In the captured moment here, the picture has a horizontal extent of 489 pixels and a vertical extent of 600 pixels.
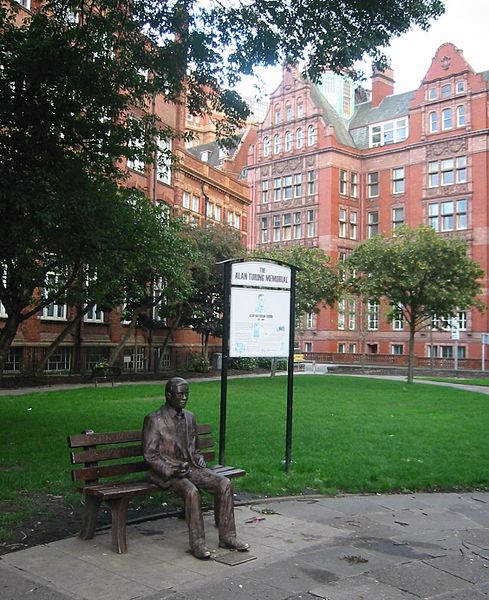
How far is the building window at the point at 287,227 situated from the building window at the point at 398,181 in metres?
11.3

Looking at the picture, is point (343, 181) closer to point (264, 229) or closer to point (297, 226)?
point (297, 226)

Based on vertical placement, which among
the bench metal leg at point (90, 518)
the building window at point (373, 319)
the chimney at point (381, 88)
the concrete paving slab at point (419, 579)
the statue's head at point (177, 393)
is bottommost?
the concrete paving slab at point (419, 579)

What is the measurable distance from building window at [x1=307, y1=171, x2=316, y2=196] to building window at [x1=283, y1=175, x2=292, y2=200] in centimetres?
251

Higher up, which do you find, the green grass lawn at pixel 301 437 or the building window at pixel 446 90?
the building window at pixel 446 90

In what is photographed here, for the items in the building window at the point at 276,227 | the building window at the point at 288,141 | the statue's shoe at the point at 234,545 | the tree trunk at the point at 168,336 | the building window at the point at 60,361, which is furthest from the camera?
the building window at the point at 276,227

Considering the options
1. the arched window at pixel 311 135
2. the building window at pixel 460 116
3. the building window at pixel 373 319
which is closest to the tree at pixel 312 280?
the building window at pixel 373 319

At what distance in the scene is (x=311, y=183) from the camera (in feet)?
220

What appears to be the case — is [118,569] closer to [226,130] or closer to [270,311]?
[270,311]

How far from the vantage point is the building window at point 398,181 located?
64125 millimetres

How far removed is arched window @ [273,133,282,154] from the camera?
69.6 m

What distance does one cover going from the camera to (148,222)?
14414mm

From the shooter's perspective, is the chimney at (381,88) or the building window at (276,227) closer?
the building window at (276,227)

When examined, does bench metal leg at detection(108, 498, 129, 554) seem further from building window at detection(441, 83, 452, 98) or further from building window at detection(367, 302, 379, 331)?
building window at detection(441, 83, 452, 98)

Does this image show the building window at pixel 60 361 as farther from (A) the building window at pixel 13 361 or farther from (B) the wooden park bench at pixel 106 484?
(B) the wooden park bench at pixel 106 484
